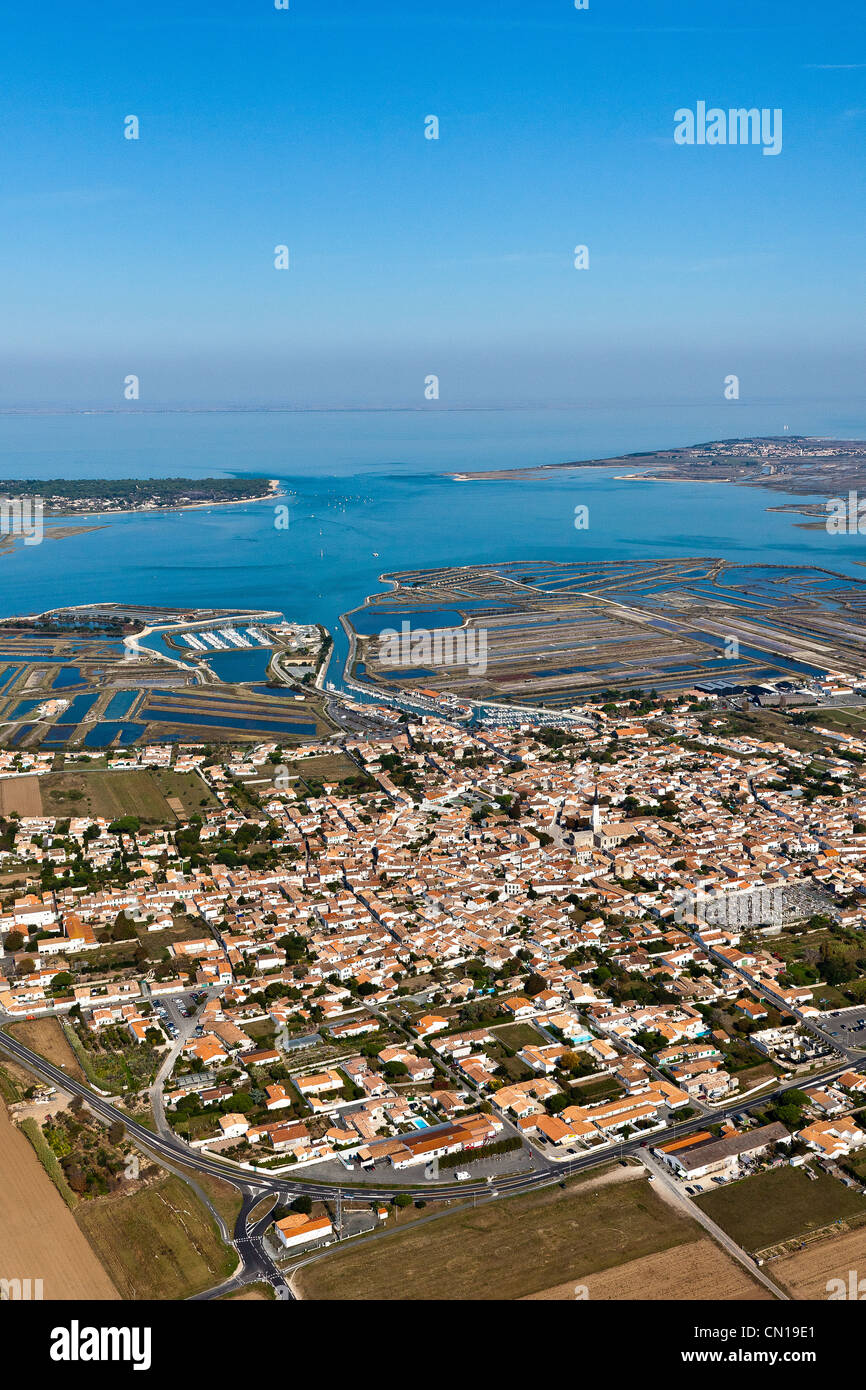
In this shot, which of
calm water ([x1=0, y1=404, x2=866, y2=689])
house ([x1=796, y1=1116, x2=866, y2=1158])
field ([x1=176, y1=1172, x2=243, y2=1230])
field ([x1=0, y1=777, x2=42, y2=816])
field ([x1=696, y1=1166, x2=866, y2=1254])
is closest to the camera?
field ([x1=696, y1=1166, x2=866, y2=1254])

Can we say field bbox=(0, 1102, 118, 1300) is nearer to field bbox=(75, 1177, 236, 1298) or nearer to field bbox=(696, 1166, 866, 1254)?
field bbox=(75, 1177, 236, 1298)

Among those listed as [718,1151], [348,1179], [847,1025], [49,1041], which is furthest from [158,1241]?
[847,1025]

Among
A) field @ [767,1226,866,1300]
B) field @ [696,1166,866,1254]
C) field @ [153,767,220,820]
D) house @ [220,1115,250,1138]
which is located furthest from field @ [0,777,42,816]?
field @ [767,1226,866,1300]

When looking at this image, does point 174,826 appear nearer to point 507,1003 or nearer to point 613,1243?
point 507,1003

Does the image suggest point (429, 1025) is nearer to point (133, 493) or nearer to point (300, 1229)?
point (300, 1229)

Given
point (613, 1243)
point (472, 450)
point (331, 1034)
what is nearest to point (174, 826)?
point (331, 1034)

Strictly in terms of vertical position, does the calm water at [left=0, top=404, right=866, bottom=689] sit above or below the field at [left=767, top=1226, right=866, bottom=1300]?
above
